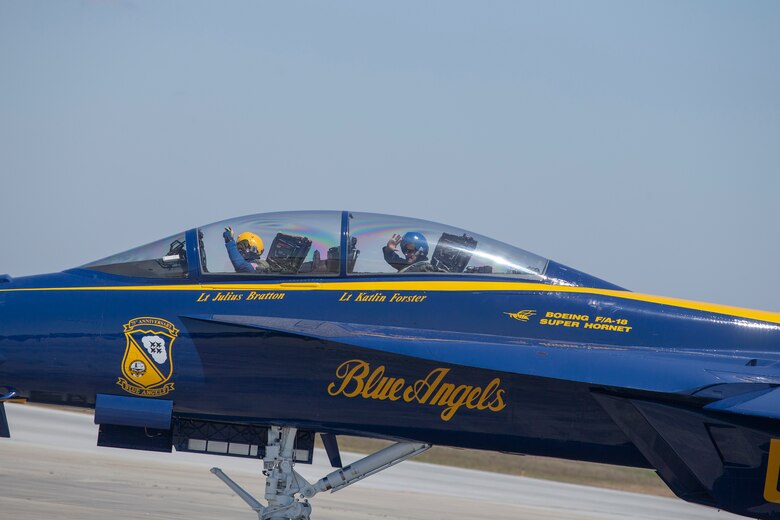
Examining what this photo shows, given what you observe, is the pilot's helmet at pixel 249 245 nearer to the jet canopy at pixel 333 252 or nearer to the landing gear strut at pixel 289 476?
the jet canopy at pixel 333 252

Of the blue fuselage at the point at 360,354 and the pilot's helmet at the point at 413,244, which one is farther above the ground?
the pilot's helmet at the point at 413,244

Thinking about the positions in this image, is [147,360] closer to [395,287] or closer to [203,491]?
[395,287]

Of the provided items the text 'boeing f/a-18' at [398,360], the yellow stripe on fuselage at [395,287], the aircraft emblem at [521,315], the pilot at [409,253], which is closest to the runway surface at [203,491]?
the text 'boeing f/a-18' at [398,360]

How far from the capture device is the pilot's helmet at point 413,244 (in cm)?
865

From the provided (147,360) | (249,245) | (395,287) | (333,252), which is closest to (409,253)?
(395,287)

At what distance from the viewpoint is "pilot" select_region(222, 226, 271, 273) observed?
8.62 metres

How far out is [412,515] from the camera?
15.1m

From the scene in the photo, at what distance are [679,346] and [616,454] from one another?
40.9 inches

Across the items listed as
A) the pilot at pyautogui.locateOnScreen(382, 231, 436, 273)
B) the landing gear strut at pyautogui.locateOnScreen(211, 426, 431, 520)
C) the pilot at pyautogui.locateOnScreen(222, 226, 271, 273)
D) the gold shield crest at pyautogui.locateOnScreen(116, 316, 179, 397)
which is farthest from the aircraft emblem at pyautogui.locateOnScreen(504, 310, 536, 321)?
the gold shield crest at pyautogui.locateOnScreen(116, 316, 179, 397)

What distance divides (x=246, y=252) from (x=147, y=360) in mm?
1287

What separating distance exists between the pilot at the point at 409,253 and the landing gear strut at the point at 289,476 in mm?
1530

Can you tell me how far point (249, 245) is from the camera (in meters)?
8.73

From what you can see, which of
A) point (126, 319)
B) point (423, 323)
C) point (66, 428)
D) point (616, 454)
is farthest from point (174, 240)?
point (66, 428)

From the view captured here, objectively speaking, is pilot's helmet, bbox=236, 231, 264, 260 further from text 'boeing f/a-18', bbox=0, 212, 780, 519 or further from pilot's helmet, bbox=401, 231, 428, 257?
pilot's helmet, bbox=401, 231, 428, 257
